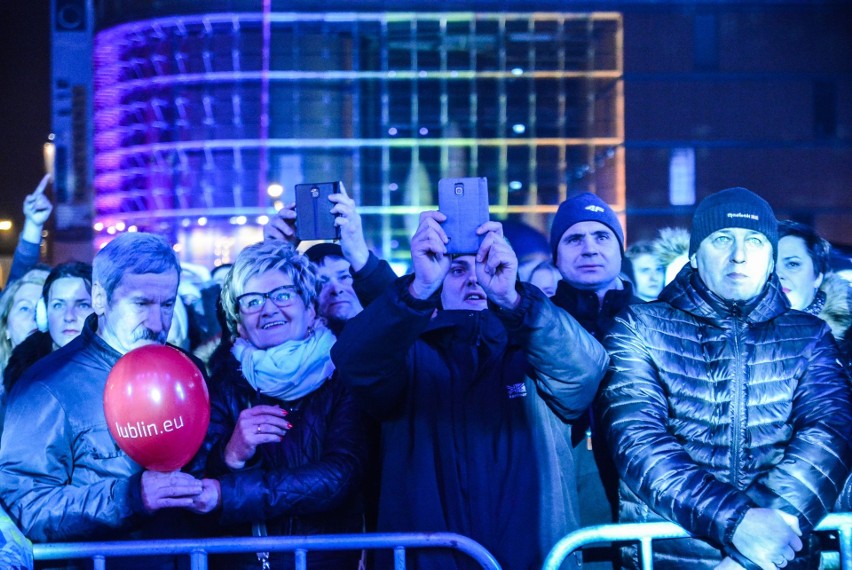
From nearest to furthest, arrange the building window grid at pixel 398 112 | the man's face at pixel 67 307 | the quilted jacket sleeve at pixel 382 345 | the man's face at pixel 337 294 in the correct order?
1. the quilted jacket sleeve at pixel 382 345
2. the man's face at pixel 67 307
3. the man's face at pixel 337 294
4. the building window grid at pixel 398 112

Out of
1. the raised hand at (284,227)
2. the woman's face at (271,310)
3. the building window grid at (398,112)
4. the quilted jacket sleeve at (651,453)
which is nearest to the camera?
the quilted jacket sleeve at (651,453)

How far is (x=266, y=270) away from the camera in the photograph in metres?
3.65

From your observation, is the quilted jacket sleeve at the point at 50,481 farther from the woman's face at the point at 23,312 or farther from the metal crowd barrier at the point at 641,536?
the woman's face at the point at 23,312

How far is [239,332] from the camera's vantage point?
148 inches

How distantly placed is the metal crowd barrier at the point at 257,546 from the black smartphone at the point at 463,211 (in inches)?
32.5

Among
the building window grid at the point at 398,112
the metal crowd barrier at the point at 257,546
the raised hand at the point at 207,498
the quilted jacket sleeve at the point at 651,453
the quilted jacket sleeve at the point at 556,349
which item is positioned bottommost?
the metal crowd barrier at the point at 257,546

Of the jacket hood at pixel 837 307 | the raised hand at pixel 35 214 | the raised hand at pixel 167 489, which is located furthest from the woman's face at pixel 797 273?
the raised hand at pixel 35 214

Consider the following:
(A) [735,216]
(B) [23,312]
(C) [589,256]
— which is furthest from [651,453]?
(B) [23,312]

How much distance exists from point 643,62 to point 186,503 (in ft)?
92.0

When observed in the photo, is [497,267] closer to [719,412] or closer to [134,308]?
[719,412]

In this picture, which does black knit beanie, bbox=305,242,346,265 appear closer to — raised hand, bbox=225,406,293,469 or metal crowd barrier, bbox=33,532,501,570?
raised hand, bbox=225,406,293,469

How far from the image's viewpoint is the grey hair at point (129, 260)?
328 centimetres

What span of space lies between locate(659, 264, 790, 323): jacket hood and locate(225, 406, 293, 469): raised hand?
4.31 feet

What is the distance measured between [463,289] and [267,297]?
2.27 ft
